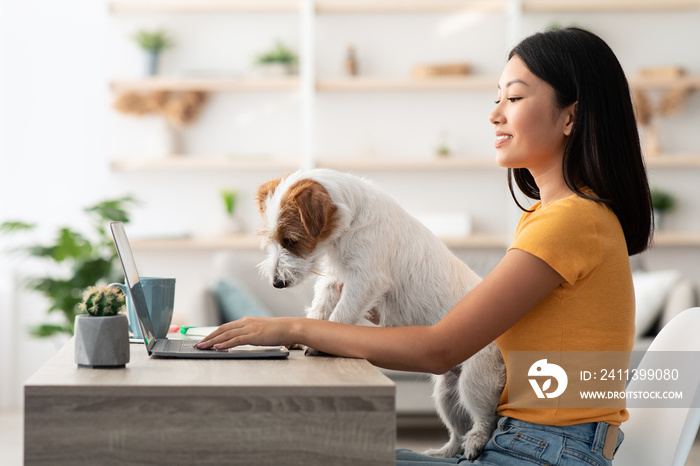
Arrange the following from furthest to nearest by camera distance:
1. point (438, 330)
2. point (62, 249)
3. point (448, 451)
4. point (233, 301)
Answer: point (62, 249)
point (233, 301)
point (448, 451)
point (438, 330)

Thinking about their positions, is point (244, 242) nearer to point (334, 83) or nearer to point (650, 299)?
point (334, 83)

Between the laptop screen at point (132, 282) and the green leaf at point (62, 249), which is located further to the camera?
the green leaf at point (62, 249)

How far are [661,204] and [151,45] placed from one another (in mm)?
3527

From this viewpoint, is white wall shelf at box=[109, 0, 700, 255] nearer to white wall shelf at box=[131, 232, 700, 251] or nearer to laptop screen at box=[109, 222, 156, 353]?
white wall shelf at box=[131, 232, 700, 251]

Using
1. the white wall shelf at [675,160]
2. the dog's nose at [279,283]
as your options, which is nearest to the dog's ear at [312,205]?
the dog's nose at [279,283]

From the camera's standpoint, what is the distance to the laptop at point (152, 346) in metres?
1.29

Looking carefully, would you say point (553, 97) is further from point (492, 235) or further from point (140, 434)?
point (492, 235)

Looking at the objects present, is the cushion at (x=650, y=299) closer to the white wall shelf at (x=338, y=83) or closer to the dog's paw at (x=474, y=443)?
the white wall shelf at (x=338, y=83)

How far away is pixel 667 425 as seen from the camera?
142 cm

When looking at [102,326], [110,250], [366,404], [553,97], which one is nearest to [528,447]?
[366,404]

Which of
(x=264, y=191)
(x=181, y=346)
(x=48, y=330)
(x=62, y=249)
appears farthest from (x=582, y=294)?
(x=48, y=330)

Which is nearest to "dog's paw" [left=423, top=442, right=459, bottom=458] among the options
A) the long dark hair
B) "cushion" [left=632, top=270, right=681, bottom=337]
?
the long dark hair

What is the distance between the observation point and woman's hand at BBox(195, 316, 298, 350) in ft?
4.32

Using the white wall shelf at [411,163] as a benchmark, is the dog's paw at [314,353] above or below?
below
